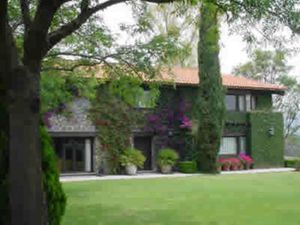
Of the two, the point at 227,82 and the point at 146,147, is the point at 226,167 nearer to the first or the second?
the point at 146,147

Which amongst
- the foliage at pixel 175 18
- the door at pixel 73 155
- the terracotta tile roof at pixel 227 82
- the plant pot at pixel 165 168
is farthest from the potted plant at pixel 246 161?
the foliage at pixel 175 18

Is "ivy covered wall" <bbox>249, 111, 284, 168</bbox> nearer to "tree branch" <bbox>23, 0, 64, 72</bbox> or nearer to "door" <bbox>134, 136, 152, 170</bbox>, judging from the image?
"door" <bbox>134, 136, 152, 170</bbox>

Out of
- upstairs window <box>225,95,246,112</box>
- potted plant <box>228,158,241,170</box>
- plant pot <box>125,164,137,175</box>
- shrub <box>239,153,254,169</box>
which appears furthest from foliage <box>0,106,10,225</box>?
upstairs window <box>225,95,246,112</box>

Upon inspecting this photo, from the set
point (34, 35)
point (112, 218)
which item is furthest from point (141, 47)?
point (34, 35)

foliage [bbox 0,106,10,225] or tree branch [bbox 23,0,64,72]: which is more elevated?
tree branch [bbox 23,0,64,72]

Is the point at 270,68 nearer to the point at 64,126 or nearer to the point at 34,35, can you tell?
the point at 64,126

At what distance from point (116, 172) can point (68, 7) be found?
17130mm

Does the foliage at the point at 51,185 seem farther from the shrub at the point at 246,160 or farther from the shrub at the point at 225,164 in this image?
the shrub at the point at 246,160

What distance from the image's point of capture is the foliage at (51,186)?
7.14 m

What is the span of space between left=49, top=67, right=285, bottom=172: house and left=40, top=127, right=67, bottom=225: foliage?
1663 cm

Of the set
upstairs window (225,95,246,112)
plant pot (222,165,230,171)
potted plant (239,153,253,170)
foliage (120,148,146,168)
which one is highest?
upstairs window (225,95,246,112)

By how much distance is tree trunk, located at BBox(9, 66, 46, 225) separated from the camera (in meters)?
5.81

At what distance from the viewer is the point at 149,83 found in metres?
11.1

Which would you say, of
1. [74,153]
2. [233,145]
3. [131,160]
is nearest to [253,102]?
[233,145]
